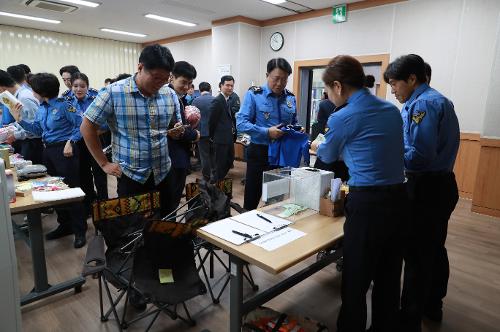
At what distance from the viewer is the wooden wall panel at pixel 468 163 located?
4422 mm

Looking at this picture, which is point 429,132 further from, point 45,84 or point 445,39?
point 445,39

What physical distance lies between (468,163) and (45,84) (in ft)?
17.1

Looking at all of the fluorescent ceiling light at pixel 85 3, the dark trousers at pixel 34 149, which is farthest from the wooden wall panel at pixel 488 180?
the fluorescent ceiling light at pixel 85 3

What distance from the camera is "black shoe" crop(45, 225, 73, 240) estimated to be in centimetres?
318

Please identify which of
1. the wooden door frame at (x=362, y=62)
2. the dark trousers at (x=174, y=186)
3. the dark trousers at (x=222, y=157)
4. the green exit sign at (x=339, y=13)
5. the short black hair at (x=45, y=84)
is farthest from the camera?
the green exit sign at (x=339, y=13)

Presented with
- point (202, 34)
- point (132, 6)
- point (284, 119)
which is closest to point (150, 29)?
point (202, 34)

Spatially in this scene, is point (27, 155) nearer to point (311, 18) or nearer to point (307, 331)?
point (307, 331)

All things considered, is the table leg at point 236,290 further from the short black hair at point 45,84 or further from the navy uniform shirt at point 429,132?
the short black hair at point 45,84

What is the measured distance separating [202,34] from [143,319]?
7.24 m

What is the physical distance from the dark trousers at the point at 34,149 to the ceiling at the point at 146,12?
10.2 feet

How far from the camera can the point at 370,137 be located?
138cm

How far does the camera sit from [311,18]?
588 cm

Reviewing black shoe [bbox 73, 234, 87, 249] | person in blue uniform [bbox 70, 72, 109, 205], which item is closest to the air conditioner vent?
person in blue uniform [bbox 70, 72, 109, 205]

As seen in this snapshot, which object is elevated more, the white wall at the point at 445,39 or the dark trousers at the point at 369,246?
the white wall at the point at 445,39
